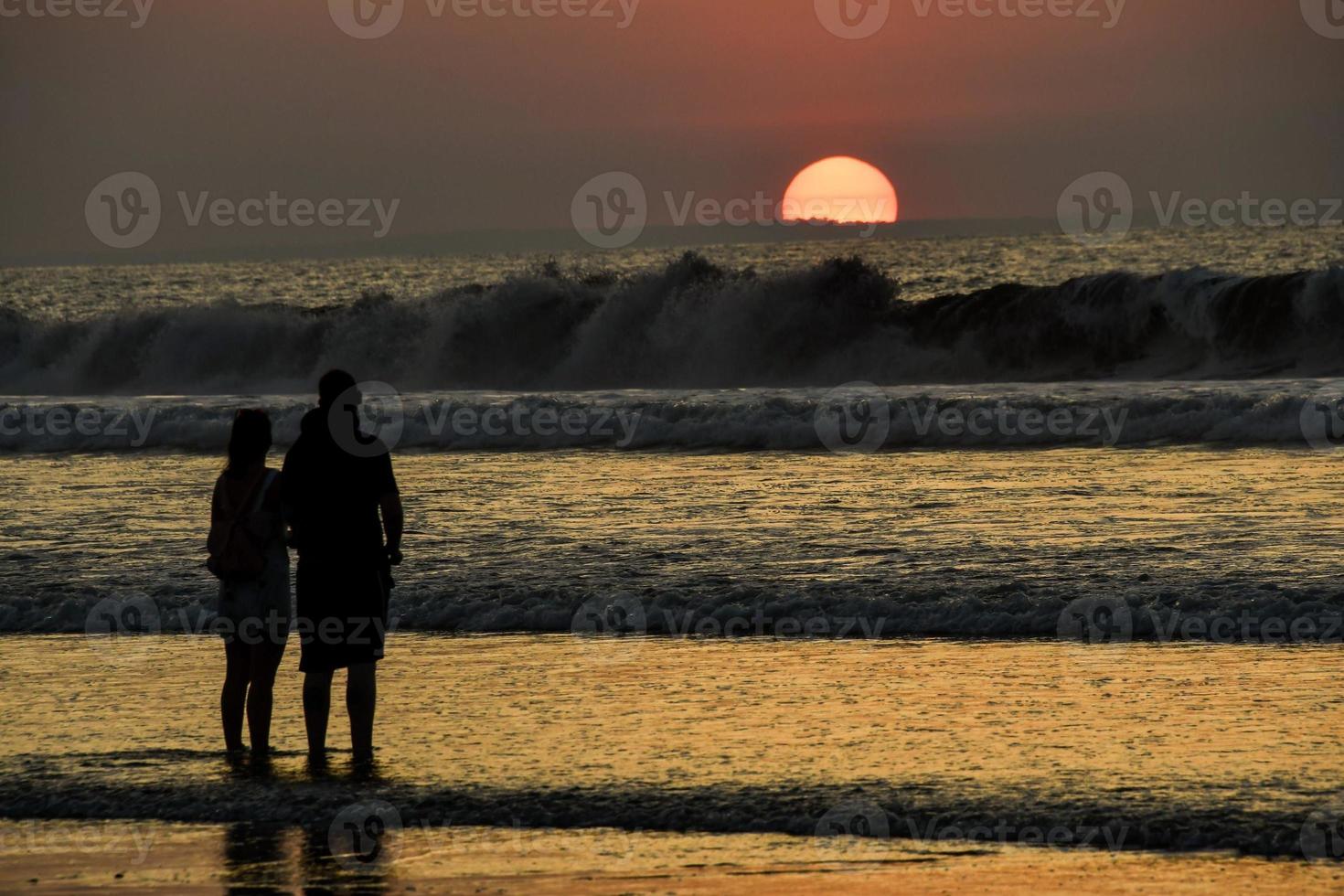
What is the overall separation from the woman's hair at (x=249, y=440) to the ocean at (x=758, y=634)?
1.36m

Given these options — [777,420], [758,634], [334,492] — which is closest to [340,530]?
[334,492]

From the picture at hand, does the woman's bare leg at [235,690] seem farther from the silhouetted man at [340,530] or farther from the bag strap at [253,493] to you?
the bag strap at [253,493]

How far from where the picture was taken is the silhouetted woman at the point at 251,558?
746 centimetres

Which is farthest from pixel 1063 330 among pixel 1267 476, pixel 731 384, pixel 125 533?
pixel 125 533

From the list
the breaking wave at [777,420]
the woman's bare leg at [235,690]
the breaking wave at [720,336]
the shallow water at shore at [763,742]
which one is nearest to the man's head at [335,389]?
the woman's bare leg at [235,690]

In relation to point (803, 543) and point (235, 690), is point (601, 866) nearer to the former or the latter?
point (235, 690)

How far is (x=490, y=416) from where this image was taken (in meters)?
25.9

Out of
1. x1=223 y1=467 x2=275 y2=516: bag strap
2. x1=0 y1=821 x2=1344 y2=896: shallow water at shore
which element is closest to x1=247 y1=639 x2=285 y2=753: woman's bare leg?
x1=223 y1=467 x2=275 y2=516: bag strap

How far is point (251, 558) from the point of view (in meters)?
7.53

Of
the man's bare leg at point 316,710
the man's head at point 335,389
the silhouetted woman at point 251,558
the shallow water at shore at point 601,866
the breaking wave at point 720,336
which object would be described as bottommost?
the shallow water at shore at point 601,866

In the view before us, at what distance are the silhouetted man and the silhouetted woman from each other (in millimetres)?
220

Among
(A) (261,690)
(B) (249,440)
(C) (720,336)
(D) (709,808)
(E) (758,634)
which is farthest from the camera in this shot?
(C) (720,336)

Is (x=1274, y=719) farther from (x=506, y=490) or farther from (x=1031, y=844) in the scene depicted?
(x=506, y=490)

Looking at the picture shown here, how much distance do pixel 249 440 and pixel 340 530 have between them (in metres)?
0.61
